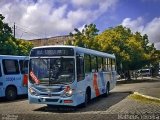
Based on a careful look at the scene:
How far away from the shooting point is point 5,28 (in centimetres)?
3516

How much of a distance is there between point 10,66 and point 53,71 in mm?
7172

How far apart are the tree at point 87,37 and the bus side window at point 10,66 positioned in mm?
23619

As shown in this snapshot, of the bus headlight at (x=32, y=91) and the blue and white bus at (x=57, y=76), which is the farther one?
the bus headlight at (x=32, y=91)

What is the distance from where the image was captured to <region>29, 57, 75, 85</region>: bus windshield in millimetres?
16141

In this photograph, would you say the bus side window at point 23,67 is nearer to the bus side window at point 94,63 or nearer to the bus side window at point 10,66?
the bus side window at point 10,66

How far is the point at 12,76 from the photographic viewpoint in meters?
22.7

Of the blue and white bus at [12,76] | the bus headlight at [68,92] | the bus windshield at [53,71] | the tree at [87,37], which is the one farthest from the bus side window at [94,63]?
the tree at [87,37]

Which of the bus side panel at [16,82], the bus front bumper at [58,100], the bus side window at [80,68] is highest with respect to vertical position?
the bus side window at [80,68]

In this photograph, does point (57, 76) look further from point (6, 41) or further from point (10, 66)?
point (6, 41)

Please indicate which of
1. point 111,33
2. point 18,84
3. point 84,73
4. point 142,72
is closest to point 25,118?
point 84,73

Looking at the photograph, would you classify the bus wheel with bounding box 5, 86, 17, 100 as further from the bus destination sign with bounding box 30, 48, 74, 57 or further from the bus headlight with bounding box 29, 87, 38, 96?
the bus destination sign with bounding box 30, 48, 74, 57

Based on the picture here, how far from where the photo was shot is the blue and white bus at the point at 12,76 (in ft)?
71.7

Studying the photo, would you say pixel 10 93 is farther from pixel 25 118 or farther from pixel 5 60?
pixel 25 118

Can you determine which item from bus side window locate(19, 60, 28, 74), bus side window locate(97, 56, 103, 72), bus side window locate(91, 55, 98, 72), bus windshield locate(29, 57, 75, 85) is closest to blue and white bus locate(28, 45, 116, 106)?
bus windshield locate(29, 57, 75, 85)
